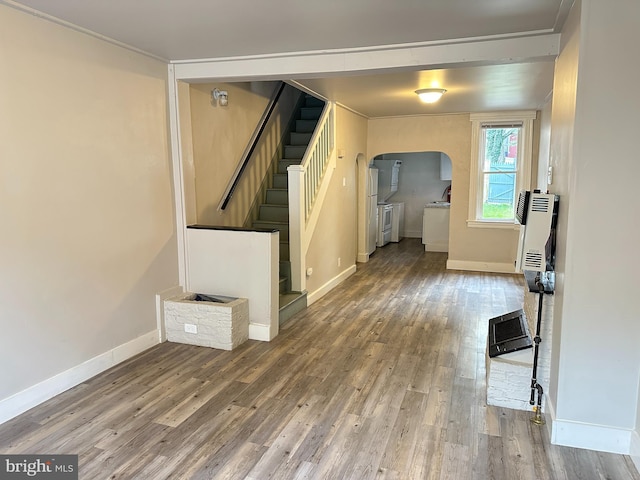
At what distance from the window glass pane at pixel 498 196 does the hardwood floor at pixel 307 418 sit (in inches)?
123

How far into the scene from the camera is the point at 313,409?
272 centimetres

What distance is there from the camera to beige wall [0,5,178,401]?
2527mm

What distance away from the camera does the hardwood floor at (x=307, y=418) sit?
85.5 inches

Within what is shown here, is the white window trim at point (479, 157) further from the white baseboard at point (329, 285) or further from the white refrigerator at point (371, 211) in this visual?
the white baseboard at point (329, 285)

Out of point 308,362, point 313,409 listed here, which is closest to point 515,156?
point 308,362

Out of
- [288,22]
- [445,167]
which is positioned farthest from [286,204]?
[445,167]

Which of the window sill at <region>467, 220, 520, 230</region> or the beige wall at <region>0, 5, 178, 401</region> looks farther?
the window sill at <region>467, 220, 520, 230</region>

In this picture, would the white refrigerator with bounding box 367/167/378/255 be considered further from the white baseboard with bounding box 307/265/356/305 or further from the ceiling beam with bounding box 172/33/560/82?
the ceiling beam with bounding box 172/33/560/82

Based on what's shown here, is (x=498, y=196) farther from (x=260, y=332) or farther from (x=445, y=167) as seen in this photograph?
(x=260, y=332)

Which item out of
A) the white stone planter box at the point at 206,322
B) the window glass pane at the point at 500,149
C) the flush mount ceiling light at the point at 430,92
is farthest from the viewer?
the window glass pane at the point at 500,149

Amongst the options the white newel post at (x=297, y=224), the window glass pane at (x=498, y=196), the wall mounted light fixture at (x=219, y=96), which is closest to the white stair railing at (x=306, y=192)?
the white newel post at (x=297, y=224)

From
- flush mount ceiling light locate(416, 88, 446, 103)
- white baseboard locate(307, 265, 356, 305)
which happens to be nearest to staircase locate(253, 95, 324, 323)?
white baseboard locate(307, 265, 356, 305)

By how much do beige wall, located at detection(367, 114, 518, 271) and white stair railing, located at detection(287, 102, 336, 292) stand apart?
74.1 inches

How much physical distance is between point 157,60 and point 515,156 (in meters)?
5.18
